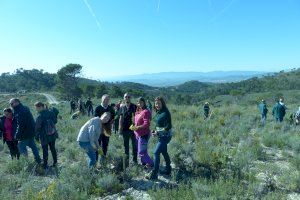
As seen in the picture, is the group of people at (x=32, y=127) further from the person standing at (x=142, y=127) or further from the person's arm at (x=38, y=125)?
the person standing at (x=142, y=127)

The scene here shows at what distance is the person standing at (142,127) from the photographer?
8.12 m

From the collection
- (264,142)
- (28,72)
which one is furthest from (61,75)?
(264,142)

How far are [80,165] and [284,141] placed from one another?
21.6 feet

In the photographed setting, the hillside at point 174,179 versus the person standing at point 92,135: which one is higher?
the person standing at point 92,135

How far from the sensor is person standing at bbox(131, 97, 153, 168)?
812 centimetres

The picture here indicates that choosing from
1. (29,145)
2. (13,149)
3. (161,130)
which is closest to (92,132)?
(161,130)

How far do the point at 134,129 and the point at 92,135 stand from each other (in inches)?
38.0

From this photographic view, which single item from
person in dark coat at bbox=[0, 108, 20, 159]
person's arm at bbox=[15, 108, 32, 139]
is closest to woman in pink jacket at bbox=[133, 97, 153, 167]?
person's arm at bbox=[15, 108, 32, 139]

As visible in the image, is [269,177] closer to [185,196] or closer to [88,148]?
[185,196]

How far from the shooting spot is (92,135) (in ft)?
25.2

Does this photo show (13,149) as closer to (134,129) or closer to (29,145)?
(29,145)

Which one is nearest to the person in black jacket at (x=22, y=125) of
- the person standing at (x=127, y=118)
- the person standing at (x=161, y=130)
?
the person standing at (x=127, y=118)

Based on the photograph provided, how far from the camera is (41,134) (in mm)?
8867

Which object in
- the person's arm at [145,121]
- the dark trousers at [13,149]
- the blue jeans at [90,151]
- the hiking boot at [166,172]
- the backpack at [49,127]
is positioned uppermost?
the person's arm at [145,121]
